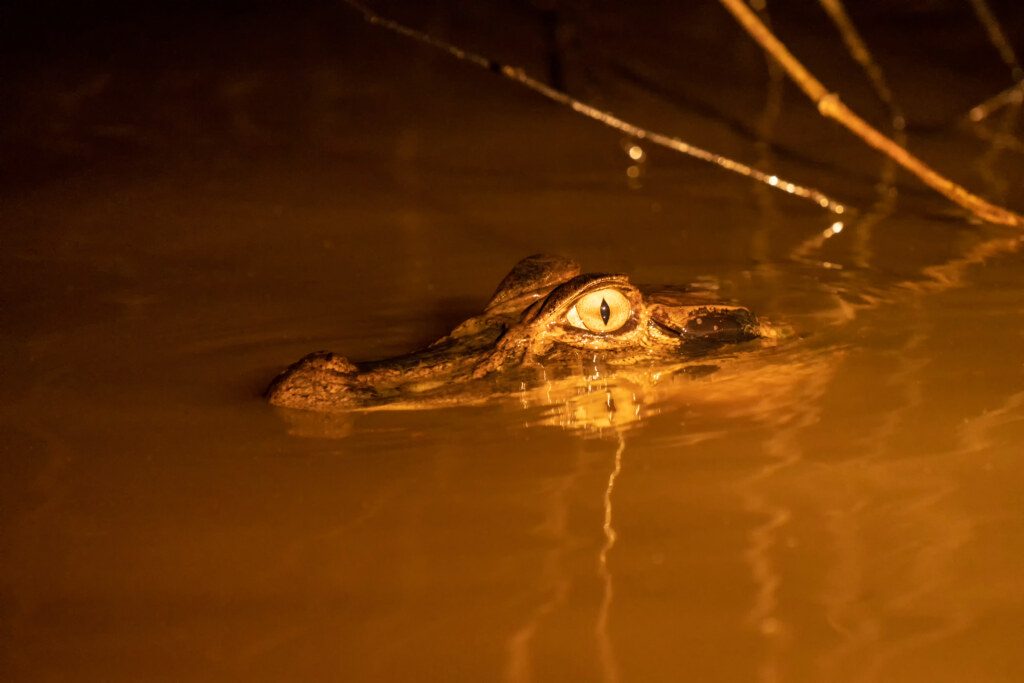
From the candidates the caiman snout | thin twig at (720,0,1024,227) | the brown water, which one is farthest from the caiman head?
thin twig at (720,0,1024,227)

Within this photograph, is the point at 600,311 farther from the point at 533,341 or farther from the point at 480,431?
the point at 480,431

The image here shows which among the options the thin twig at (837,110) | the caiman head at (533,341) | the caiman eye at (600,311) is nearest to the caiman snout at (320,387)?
the caiman head at (533,341)

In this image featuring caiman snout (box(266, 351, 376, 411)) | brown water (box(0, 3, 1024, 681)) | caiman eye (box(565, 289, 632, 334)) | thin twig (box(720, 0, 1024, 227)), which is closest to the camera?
brown water (box(0, 3, 1024, 681))

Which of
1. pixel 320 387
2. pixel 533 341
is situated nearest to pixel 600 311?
pixel 533 341

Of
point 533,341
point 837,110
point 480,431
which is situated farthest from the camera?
point 837,110

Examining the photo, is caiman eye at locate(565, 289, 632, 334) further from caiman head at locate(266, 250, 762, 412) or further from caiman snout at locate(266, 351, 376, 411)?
caiman snout at locate(266, 351, 376, 411)

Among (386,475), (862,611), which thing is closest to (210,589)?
(386,475)

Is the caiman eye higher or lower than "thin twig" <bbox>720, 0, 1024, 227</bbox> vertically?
lower
